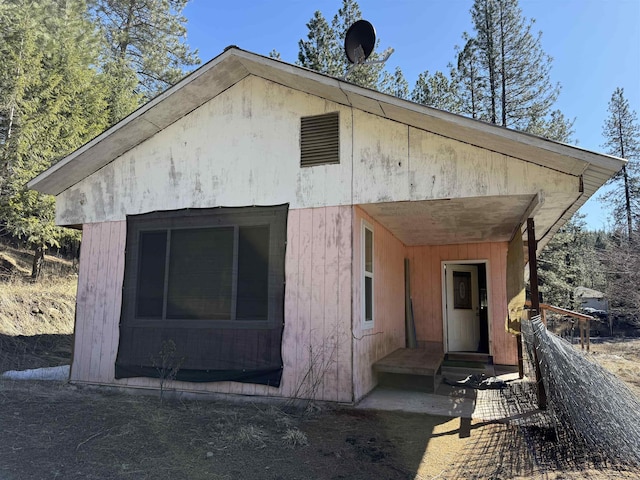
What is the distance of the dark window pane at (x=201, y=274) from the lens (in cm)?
566

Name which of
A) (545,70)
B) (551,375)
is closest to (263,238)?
(551,375)

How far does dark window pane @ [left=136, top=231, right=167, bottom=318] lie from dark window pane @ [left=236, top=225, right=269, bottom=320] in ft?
4.01

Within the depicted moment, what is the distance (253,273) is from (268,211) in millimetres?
834

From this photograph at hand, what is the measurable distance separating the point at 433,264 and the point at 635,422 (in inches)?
216

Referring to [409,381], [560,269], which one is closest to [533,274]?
[409,381]

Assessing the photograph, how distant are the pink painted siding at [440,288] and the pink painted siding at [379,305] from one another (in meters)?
0.59

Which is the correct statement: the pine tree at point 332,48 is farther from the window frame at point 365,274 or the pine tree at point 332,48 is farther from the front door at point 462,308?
the window frame at point 365,274

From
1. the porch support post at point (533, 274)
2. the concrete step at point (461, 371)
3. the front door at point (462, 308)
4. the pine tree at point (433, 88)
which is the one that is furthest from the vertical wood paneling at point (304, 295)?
the pine tree at point (433, 88)

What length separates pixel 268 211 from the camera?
18.2 ft

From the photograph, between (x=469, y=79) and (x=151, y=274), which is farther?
(x=469, y=79)

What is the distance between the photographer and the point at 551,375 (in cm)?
401

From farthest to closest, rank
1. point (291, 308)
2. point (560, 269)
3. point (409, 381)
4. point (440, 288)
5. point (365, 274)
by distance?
point (560, 269) < point (440, 288) < point (409, 381) < point (365, 274) < point (291, 308)

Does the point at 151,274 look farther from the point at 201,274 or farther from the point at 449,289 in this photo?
the point at 449,289

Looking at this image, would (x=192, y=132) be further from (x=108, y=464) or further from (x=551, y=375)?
(x=551, y=375)
